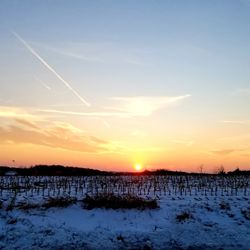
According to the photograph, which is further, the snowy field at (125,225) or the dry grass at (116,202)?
the dry grass at (116,202)

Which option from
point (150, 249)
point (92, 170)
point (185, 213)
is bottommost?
point (150, 249)

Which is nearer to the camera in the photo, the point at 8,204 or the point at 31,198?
the point at 8,204

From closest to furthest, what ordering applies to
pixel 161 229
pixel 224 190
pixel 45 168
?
pixel 161 229, pixel 224 190, pixel 45 168

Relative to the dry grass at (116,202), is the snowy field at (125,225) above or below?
below

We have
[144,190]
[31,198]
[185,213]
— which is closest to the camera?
[185,213]

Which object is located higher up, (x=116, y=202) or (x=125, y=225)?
(x=116, y=202)

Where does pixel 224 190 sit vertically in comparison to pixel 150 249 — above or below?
above

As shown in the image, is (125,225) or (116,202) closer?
(125,225)

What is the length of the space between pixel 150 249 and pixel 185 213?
3.47m

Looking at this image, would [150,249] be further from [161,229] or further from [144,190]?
[144,190]

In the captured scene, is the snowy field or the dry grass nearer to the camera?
the snowy field

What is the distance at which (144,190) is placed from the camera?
2405 cm

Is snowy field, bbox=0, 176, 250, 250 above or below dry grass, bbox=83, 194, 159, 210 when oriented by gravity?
below

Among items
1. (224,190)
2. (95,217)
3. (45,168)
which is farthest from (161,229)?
(45,168)
